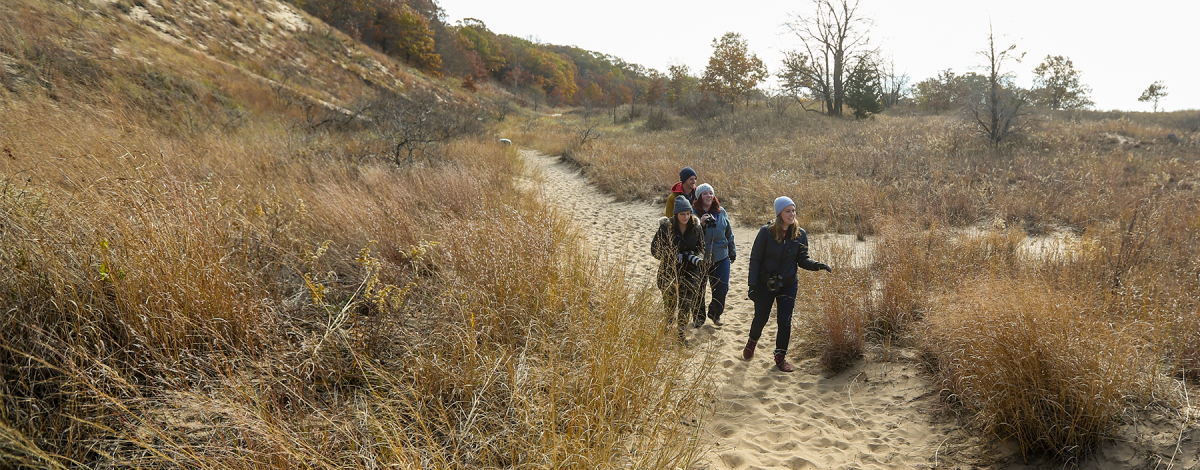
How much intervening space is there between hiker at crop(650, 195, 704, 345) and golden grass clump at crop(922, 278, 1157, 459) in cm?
198

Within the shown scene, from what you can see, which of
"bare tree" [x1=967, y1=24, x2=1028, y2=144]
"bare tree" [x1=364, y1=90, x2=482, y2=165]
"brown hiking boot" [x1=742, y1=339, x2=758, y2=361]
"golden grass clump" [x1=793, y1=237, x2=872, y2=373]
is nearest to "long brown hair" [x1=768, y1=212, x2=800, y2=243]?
"golden grass clump" [x1=793, y1=237, x2=872, y2=373]

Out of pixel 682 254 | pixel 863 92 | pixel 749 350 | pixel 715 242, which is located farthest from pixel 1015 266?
pixel 863 92

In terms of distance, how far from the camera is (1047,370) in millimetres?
2525

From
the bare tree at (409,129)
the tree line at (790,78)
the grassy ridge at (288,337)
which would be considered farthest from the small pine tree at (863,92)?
the grassy ridge at (288,337)

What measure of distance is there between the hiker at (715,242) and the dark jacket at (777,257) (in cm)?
49

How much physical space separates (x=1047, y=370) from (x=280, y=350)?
4271mm

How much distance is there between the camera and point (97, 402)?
5.92ft

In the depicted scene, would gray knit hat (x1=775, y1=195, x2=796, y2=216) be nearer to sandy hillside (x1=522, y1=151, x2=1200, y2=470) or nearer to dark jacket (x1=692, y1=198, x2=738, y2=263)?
dark jacket (x1=692, y1=198, x2=738, y2=263)

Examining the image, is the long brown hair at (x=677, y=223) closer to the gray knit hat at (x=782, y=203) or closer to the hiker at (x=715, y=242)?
the hiker at (x=715, y=242)

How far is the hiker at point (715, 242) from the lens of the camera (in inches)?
173

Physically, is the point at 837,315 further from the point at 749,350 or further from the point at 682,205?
the point at 682,205

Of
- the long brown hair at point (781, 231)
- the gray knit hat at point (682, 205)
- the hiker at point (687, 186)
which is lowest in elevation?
the long brown hair at point (781, 231)

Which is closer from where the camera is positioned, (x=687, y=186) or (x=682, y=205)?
(x=682, y=205)

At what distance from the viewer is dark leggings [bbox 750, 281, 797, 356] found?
3.88 metres
